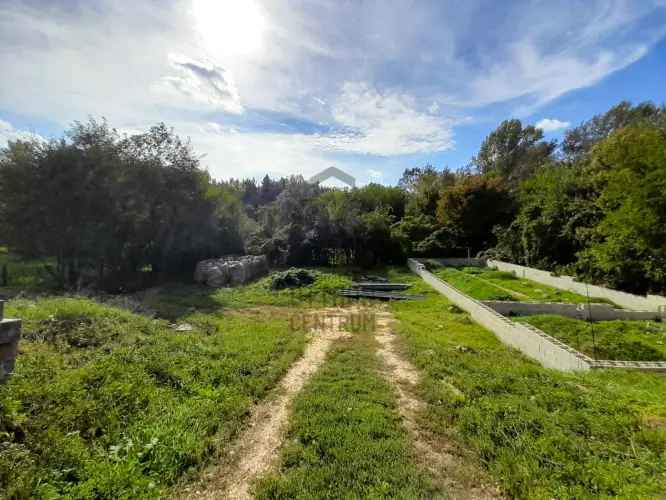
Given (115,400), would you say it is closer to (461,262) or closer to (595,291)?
(595,291)

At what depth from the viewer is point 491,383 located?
390 cm

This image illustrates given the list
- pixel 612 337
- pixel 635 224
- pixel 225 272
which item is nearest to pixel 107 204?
pixel 225 272

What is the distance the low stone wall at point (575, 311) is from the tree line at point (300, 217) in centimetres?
216

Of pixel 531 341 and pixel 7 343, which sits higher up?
pixel 7 343

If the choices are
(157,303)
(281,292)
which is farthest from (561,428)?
(157,303)

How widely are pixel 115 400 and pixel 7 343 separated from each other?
1.12m

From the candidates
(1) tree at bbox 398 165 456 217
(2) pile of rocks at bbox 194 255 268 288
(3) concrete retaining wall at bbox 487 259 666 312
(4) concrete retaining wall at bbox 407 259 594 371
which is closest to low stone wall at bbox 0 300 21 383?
(4) concrete retaining wall at bbox 407 259 594 371

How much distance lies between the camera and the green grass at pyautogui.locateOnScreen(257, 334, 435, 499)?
223 cm

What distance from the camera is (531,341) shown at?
538 cm

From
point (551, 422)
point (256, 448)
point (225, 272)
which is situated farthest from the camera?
Answer: point (225, 272)

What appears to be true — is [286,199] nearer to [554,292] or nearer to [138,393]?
[554,292]

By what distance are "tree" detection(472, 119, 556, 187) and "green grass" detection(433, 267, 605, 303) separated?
57.6 feet

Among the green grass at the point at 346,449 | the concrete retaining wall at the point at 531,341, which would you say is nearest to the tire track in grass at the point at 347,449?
the green grass at the point at 346,449

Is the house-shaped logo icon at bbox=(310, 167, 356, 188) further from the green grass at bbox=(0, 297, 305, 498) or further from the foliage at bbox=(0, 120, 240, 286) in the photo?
the green grass at bbox=(0, 297, 305, 498)
